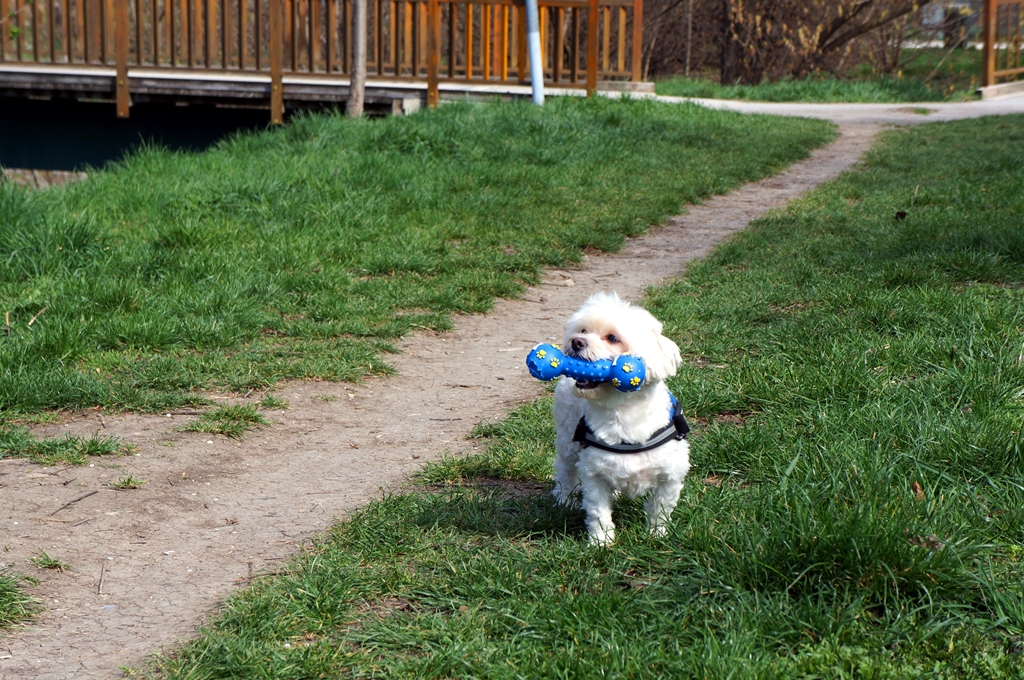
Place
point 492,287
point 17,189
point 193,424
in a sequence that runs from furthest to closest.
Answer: point 17,189 → point 492,287 → point 193,424

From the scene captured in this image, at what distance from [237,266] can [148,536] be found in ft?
12.2

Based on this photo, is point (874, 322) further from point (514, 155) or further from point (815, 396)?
point (514, 155)

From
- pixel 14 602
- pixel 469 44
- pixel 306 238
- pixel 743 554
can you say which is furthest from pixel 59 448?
pixel 469 44

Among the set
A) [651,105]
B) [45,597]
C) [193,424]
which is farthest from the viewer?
[651,105]

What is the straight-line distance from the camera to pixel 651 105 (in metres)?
15.0

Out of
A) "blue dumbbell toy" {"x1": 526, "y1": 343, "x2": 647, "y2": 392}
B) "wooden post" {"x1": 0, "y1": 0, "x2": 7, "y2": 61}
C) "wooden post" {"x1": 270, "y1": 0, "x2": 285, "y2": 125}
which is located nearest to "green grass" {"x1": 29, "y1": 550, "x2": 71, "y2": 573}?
"blue dumbbell toy" {"x1": 526, "y1": 343, "x2": 647, "y2": 392}

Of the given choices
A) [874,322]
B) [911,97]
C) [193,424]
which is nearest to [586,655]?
[193,424]

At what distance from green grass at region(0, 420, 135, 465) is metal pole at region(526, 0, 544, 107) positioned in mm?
10506

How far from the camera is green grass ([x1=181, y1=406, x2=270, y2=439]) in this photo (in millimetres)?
4809

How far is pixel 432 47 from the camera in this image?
583 inches

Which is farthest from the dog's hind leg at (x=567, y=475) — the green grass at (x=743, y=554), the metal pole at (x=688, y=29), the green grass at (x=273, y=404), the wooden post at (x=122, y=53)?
the metal pole at (x=688, y=29)

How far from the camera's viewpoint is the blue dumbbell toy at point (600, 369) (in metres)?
3.12

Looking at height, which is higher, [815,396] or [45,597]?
[815,396]

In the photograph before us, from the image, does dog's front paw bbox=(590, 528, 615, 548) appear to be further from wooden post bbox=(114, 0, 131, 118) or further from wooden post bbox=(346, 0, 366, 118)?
wooden post bbox=(114, 0, 131, 118)
